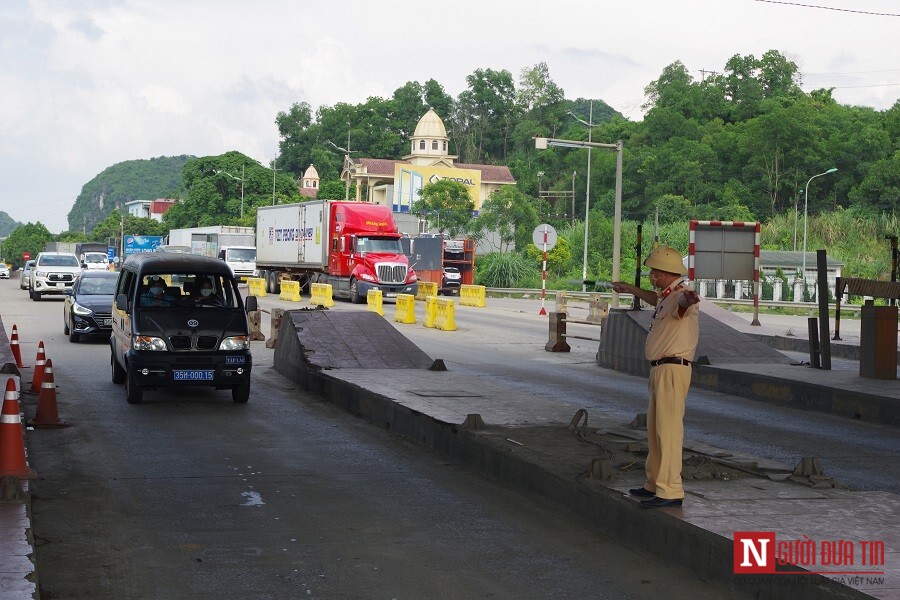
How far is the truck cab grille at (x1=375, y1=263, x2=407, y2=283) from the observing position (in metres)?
43.9

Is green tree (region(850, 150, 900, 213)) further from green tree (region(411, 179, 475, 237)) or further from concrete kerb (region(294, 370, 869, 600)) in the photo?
concrete kerb (region(294, 370, 869, 600))

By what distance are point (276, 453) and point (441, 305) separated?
1951 cm

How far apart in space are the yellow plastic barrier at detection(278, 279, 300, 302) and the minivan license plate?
30827mm

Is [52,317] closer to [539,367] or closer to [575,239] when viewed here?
[539,367]

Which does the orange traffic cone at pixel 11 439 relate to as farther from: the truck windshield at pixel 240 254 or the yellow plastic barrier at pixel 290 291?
the truck windshield at pixel 240 254

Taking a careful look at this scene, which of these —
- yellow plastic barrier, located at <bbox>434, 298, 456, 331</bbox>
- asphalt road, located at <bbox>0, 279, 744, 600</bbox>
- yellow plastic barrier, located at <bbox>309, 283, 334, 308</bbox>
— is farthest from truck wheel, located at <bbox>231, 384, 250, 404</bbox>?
yellow plastic barrier, located at <bbox>309, 283, 334, 308</bbox>

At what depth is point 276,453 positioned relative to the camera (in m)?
11.0

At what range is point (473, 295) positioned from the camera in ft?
140

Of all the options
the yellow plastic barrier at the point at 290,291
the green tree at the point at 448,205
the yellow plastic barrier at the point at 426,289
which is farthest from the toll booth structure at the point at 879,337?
the green tree at the point at 448,205

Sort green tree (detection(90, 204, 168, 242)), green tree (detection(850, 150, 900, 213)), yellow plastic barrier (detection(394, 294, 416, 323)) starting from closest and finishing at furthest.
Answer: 1. yellow plastic barrier (detection(394, 294, 416, 323))
2. green tree (detection(850, 150, 900, 213))
3. green tree (detection(90, 204, 168, 242))

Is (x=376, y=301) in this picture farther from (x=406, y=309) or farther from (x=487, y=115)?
(x=487, y=115)

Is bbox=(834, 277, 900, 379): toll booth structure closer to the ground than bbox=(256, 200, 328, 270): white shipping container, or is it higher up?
closer to the ground

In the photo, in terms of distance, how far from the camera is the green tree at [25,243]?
187500 mm

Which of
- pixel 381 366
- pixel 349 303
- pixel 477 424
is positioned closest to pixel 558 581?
pixel 477 424
